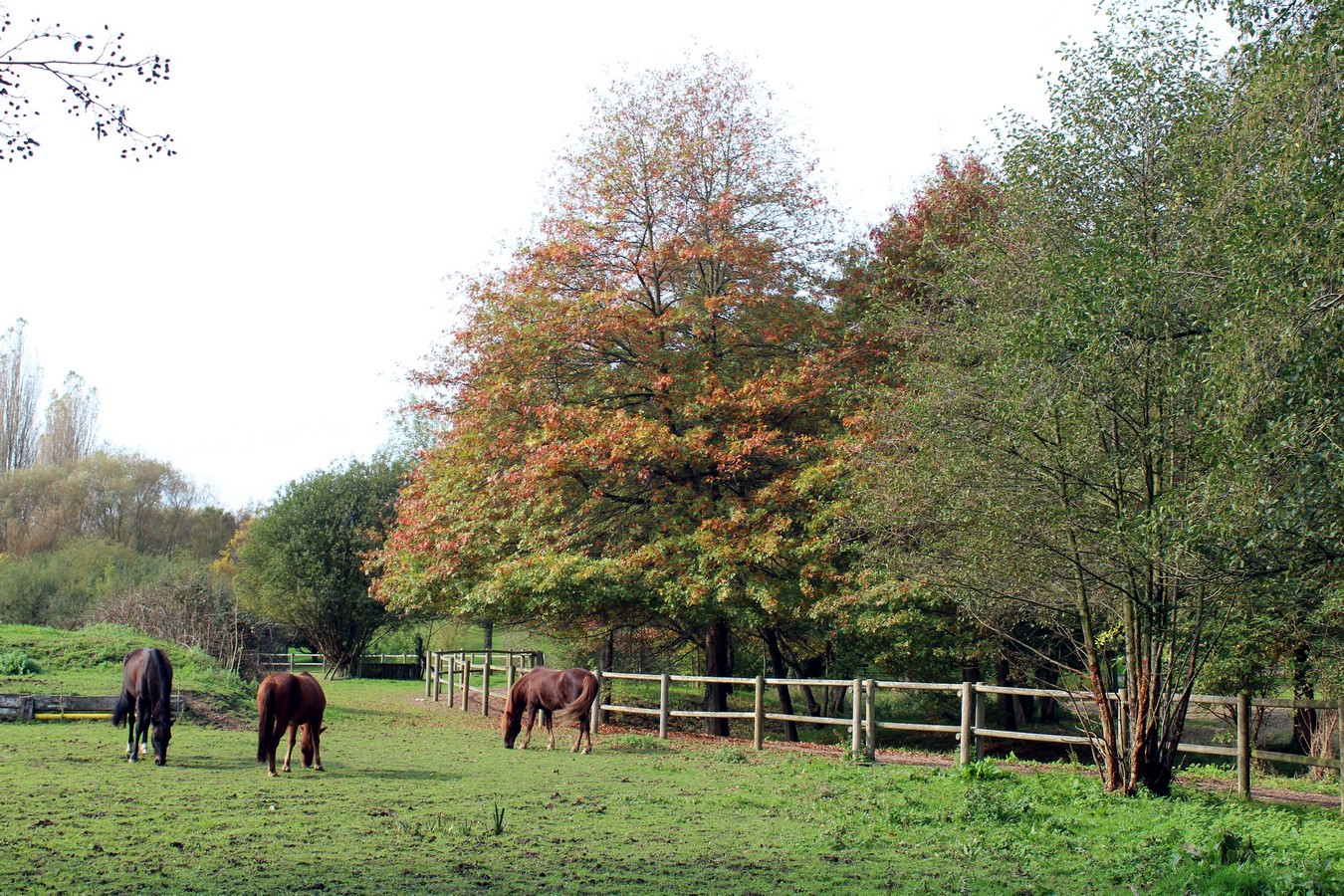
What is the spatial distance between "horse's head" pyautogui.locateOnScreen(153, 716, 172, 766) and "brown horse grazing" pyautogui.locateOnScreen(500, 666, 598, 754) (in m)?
4.80

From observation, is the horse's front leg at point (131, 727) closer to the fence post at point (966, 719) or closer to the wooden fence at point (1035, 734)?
the wooden fence at point (1035, 734)

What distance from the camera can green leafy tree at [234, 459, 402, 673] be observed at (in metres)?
35.2

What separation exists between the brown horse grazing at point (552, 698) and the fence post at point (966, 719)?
15.8ft

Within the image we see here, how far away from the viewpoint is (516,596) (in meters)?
17.4

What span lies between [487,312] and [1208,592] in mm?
13210

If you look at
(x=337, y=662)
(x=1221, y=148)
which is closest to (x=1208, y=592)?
(x=1221, y=148)

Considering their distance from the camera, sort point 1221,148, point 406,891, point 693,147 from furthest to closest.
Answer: point 693,147 < point 1221,148 < point 406,891

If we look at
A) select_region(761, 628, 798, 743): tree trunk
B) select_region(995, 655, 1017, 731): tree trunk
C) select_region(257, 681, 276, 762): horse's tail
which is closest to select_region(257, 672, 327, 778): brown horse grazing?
select_region(257, 681, 276, 762): horse's tail

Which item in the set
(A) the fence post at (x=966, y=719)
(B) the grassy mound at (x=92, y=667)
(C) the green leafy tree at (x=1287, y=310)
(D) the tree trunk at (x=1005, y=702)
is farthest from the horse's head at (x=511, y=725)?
(C) the green leafy tree at (x=1287, y=310)

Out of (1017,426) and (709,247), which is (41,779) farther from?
(709,247)

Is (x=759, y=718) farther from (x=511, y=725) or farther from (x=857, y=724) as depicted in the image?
(x=511, y=725)

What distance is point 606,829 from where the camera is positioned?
798cm

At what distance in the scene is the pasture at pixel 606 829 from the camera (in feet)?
20.0

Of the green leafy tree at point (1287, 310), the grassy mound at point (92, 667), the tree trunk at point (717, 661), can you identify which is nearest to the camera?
the green leafy tree at point (1287, 310)
